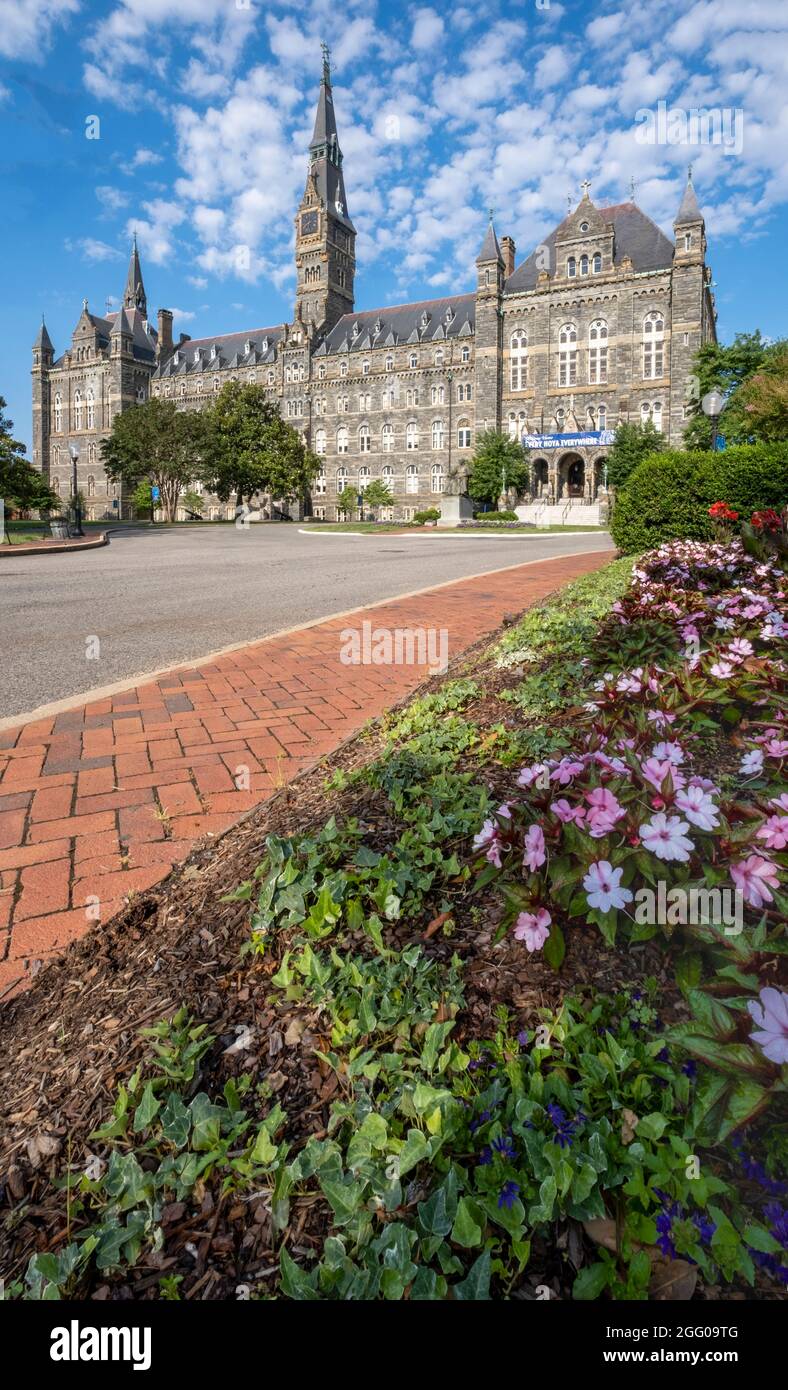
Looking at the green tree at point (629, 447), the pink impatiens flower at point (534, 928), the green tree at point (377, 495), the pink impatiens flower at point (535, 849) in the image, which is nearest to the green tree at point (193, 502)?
the green tree at point (377, 495)

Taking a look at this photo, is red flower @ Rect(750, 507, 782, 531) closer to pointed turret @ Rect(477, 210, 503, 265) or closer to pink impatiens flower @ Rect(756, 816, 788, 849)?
pink impatiens flower @ Rect(756, 816, 788, 849)

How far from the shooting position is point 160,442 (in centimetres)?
5125

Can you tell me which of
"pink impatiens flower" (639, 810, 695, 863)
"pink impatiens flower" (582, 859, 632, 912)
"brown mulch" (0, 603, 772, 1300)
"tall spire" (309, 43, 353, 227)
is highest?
"tall spire" (309, 43, 353, 227)

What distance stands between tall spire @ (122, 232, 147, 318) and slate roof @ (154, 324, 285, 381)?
7.45 m

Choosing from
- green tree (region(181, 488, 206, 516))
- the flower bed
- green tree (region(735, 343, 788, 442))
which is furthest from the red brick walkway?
green tree (region(181, 488, 206, 516))

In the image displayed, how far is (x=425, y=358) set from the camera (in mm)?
70188

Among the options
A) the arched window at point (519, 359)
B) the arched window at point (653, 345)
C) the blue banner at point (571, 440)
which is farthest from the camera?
the arched window at point (519, 359)

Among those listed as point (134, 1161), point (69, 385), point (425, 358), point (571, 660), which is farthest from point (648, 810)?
point (69, 385)

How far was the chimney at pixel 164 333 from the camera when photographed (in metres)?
91.8

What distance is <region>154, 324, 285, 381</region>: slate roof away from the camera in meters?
83.3

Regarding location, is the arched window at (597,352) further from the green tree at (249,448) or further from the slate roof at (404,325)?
the green tree at (249,448)

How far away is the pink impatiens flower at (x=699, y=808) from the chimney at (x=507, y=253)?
7157 centimetres

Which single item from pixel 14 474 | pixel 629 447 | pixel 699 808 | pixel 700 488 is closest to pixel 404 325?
pixel 629 447

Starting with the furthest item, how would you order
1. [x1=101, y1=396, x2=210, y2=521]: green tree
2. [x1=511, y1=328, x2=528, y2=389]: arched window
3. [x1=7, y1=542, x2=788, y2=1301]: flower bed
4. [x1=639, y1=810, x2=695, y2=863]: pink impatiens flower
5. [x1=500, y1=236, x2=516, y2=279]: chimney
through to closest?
[x1=500, y1=236, x2=516, y2=279]: chimney → [x1=511, y1=328, x2=528, y2=389]: arched window → [x1=101, y1=396, x2=210, y2=521]: green tree → [x1=639, y1=810, x2=695, y2=863]: pink impatiens flower → [x1=7, y1=542, x2=788, y2=1301]: flower bed
